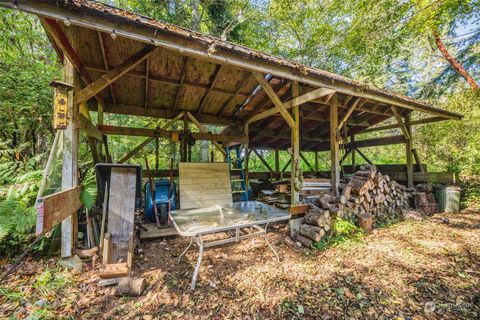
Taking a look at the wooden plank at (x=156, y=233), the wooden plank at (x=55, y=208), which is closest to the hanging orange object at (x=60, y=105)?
the wooden plank at (x=55, y=208)

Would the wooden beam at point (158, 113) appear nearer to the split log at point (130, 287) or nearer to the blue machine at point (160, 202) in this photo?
the blue machine at point (160, 202)

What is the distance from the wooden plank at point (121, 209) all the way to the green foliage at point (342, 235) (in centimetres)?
282

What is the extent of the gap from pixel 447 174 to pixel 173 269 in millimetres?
7194

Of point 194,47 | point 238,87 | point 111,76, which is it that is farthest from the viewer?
point 238,87

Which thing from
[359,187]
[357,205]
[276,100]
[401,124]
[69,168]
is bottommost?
[357,205]

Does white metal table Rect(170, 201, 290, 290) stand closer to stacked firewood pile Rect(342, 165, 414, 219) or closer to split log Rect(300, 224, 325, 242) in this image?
split log Rect(300, 224, 325, 242)

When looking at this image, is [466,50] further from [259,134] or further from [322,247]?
[322,247]

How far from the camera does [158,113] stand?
516 cm

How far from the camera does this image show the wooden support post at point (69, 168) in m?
2.49

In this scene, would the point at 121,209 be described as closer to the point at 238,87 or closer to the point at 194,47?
the point at 194,47

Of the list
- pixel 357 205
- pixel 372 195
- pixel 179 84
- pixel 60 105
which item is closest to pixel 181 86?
pixel 179 84

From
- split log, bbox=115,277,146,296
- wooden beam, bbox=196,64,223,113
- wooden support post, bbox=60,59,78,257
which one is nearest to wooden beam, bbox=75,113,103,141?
wooden support post, bbox=60,59,78,257

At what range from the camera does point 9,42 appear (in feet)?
15.6

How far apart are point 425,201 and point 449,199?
63cm
